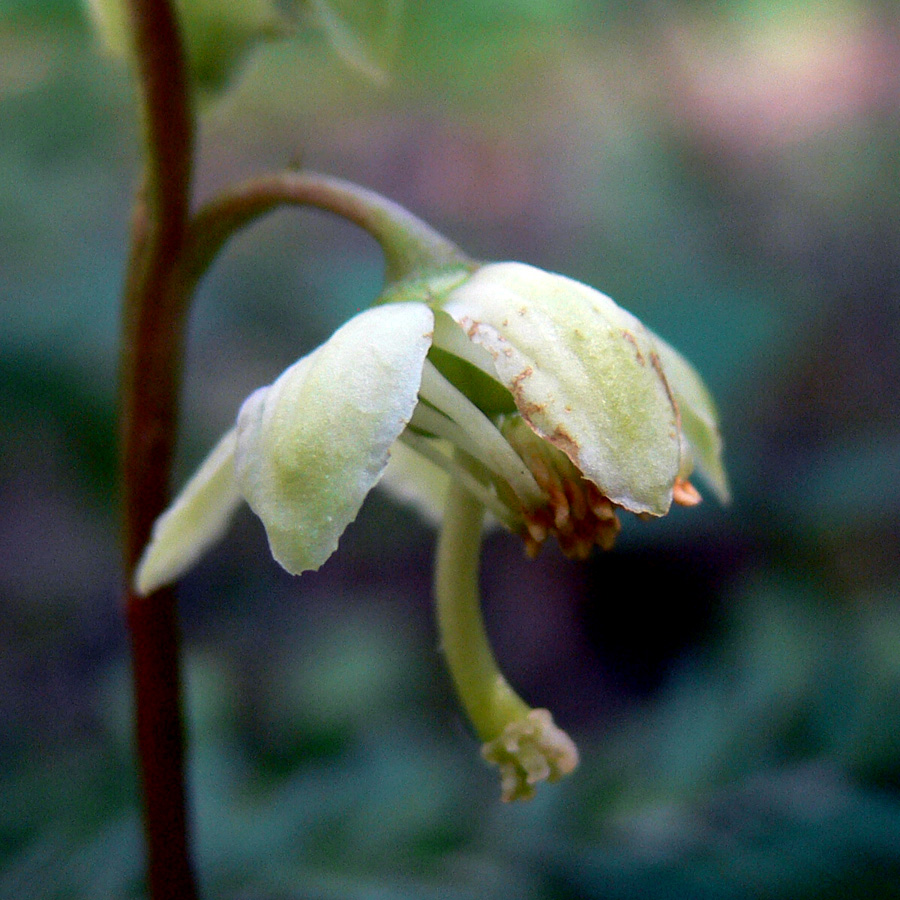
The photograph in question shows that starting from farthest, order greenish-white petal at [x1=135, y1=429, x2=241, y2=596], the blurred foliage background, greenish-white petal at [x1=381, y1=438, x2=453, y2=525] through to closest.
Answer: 1. the blurred foliage background
2. greenish-white petal at [x1=381, y1=438, x2=453, y2=525]
3. greenish-white petal at [x1=135, y1=429, x2=241, y2=596]

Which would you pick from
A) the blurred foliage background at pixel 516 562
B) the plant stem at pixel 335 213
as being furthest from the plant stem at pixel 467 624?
the blurred foliage background at pixel 516 562

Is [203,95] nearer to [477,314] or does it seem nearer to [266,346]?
[477,314]

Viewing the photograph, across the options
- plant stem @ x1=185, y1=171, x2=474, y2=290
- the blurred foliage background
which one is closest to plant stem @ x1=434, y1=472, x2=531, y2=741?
plant stem @ x1=185, y1=171, x2=474, y2=290

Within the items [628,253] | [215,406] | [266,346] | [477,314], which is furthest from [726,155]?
[477,314]

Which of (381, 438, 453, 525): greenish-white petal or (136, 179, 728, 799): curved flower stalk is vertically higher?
(136, 179, 728, 799): curved flower stalk

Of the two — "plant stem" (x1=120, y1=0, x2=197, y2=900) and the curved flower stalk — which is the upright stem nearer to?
the curved flower stalk

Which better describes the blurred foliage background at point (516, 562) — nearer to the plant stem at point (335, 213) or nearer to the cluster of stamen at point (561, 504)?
the plant stem at point (335, 213)

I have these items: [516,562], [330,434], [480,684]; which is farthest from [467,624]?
[516,562]
